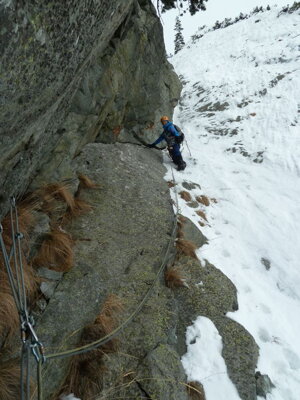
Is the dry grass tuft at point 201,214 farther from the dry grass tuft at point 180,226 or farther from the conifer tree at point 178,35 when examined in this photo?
the conifer tree at point 178,35

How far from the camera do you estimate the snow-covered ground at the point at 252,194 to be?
176 inches

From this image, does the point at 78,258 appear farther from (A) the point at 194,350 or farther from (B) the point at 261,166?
(B) the point at 261,166

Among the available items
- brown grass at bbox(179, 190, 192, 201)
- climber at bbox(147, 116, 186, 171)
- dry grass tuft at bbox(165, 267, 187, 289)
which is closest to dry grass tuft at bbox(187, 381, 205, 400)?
dry grass tuft at bbox(165, 267, 187, 289)

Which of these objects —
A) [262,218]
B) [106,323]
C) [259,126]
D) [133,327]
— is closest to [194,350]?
[133,327]

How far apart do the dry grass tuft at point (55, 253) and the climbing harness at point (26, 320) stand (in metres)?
0.34

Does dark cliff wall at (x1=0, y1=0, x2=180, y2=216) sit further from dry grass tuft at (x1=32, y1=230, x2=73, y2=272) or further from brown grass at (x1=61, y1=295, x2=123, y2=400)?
brown grass at (x1=61, y1=295, x2=123, y2=400)

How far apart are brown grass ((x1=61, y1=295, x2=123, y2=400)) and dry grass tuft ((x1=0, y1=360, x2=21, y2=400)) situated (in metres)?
0.62

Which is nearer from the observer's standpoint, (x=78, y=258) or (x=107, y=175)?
Result: (x=78, y=258)

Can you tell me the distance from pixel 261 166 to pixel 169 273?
7.14 metres

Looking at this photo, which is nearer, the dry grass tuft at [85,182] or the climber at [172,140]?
the dry grass tuft at [85,182]

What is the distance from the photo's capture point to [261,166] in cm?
1059

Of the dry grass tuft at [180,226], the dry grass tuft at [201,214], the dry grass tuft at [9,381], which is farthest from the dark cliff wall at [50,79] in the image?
the dry grass tuft at [201,214]

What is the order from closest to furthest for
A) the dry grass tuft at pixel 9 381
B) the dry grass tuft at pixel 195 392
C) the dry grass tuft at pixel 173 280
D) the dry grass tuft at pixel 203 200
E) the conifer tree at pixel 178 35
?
the dry grass tuft at pixel 9 381
the dry grass tuft at pixel 195 392
the dry grass tuft at pixel 173 280
the dry grass tuft at pixel 203 200
the conifer tree at pixel 178 35

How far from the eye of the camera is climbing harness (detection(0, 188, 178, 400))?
215 cm
